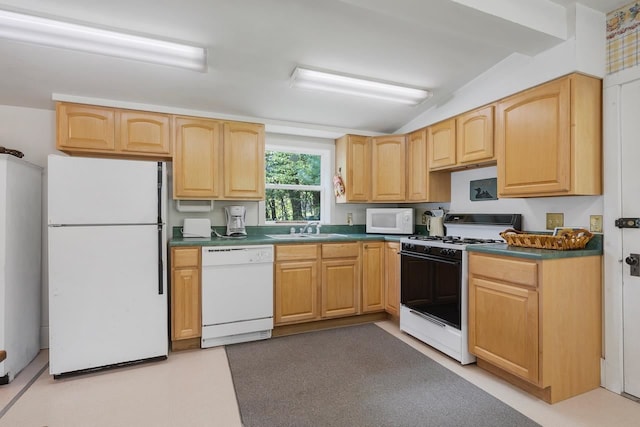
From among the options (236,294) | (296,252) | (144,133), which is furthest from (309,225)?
(144,133)

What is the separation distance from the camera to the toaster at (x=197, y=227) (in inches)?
127

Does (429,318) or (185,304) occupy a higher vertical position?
(185,304)

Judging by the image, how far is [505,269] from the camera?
7.34ft

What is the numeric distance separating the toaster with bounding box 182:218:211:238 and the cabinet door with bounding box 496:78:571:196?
2731 mm

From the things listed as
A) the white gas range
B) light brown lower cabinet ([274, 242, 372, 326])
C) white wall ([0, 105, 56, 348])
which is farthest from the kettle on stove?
white wall ([0, 105, 56, 348])

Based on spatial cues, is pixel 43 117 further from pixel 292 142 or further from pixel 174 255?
pixel 292 142

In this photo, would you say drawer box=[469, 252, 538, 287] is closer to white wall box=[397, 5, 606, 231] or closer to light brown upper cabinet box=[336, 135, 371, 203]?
white wall box=[397, 5, 606, 231]

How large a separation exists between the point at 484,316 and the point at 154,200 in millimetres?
2708

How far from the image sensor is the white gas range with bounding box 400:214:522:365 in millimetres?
2555

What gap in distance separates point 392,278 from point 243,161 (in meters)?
1.99

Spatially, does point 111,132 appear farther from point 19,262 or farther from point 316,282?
point 316,282

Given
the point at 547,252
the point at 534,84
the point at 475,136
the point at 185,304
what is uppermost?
the point at 534,84

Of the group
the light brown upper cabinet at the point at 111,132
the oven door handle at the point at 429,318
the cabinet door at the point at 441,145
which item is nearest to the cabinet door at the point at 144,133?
the light brown upper cabinet at the point at 111,132

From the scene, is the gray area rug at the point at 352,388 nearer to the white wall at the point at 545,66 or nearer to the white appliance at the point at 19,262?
the white appliance at the point at 19,262
